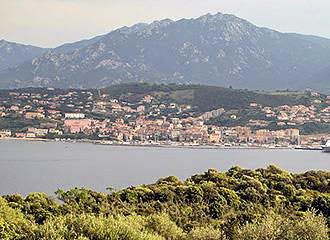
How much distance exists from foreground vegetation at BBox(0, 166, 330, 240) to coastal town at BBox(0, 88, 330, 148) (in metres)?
79.2

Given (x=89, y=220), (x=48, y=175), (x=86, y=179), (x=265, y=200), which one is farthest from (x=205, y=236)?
(x=48, y=175)

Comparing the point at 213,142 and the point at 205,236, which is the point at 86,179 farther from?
the point at 213,142

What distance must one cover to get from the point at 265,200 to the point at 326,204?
2.83 meters

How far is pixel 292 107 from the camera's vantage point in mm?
128250

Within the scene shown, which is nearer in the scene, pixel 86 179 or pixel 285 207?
pixel 285 207

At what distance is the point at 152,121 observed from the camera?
13025cm

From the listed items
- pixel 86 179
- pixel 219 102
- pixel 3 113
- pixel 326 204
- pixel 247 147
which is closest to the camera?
pixel 326 204

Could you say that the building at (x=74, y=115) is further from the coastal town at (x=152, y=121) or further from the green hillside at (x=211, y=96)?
the green hillside at (x=211, y=96)

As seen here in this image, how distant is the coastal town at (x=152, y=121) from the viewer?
109750 mm

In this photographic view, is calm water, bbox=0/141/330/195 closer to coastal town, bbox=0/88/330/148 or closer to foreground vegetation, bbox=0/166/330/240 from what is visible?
foreground vegetation, bbox=0/166/330/240

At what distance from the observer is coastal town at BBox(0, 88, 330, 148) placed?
360ft

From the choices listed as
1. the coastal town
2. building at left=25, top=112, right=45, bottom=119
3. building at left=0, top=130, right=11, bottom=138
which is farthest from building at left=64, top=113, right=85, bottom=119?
building at left=0, top=130, right=11, bottom=138

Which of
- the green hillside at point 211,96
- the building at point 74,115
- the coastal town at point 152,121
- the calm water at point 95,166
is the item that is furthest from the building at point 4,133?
the green hillside at point 211,96

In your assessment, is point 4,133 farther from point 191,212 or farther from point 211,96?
point 191,212
